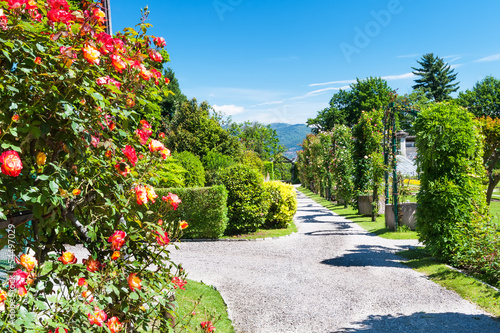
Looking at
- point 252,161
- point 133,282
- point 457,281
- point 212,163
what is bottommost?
point 457,281

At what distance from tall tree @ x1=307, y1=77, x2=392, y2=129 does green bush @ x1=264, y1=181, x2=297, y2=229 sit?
3650cm

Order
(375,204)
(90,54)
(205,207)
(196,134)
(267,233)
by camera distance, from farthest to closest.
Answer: (196,134), (375,204), (267,233), (205,207), (90,54)

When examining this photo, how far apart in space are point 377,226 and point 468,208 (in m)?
6.13

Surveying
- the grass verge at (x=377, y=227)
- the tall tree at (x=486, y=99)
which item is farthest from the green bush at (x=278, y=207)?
the tall tree at (x=486, y=99)

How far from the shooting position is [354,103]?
51.4 meters

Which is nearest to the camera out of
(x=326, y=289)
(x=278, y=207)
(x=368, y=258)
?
(x=326, y=289)

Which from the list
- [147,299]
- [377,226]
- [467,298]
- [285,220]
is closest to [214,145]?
[285,220]

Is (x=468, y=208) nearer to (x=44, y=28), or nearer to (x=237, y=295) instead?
(x=237, y=295)

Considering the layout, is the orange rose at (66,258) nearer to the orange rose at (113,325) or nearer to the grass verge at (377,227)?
the orange rose at (113,325)

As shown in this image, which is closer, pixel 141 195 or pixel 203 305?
pixel 141 195

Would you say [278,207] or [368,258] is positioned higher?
[278,207]

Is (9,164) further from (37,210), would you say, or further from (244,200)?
(244,200)

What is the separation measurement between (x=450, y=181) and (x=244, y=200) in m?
6.39

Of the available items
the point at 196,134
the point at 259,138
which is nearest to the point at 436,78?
the point at 259,138
